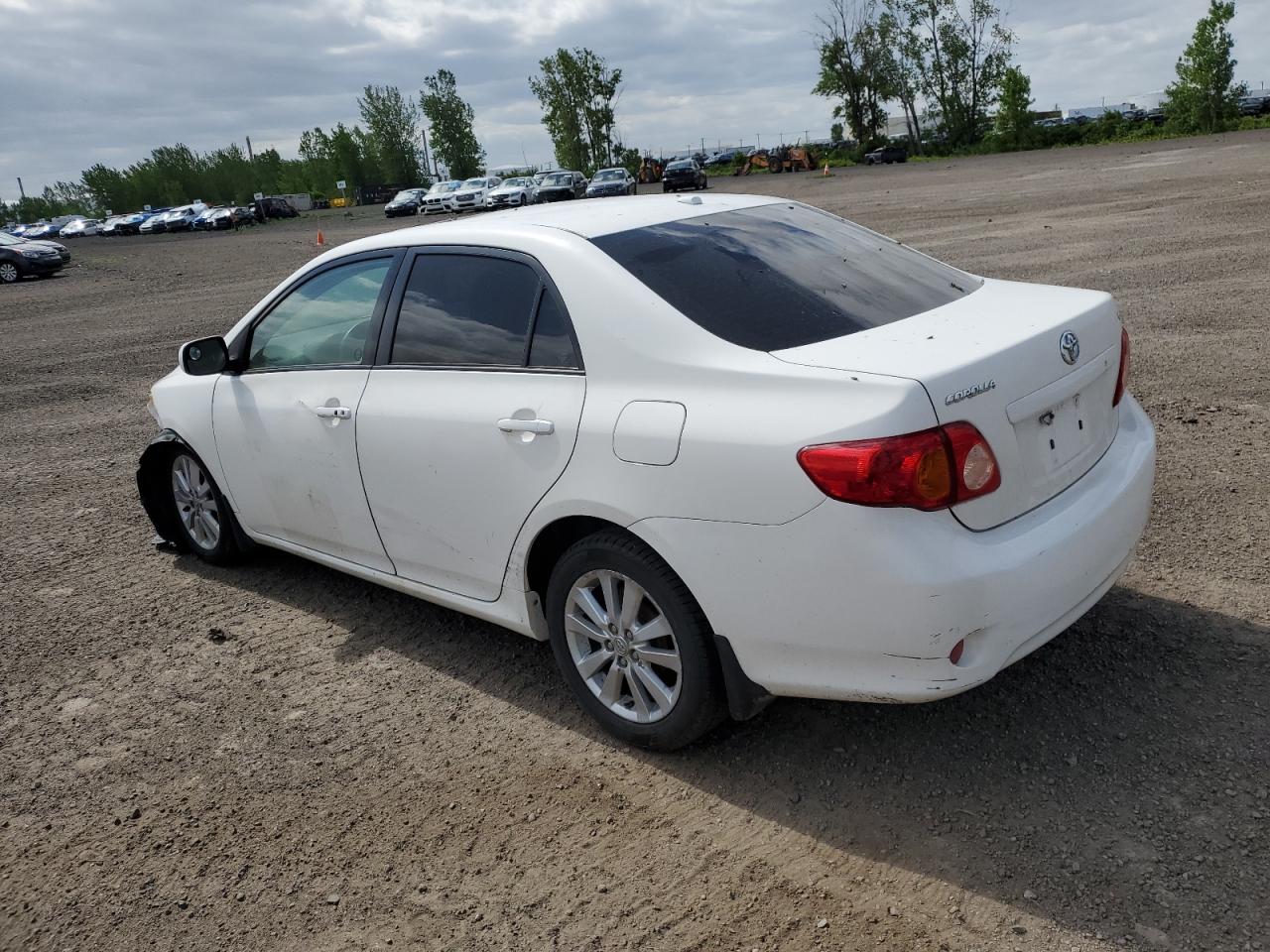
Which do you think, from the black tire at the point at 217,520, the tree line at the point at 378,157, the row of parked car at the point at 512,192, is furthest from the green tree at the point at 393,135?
the black tire at the point at 217,520

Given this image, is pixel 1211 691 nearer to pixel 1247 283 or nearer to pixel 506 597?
pixel 506 597

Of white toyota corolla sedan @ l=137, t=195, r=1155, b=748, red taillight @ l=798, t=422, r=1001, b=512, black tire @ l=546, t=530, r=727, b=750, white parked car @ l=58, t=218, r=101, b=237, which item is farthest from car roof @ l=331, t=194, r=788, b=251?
white parked car @ l=58, t=218, r=101, b=237

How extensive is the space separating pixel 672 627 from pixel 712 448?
0.58 m

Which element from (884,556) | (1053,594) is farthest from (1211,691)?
(884,556)

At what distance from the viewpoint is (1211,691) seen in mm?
3375

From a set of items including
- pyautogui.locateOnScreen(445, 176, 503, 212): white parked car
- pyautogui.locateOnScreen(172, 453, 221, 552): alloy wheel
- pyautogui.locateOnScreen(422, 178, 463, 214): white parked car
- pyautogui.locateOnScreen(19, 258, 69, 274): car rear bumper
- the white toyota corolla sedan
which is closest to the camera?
the white toyota corolla sedan

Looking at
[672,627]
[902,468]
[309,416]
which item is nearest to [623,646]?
[672,627]

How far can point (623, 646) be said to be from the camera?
3.32 m

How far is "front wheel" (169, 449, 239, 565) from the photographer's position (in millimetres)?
5207

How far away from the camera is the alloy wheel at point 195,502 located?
5.29 metres

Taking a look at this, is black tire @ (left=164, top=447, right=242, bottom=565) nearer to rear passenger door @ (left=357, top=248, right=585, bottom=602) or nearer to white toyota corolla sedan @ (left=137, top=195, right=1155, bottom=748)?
white toyota corolla sedan @ (left=137, top=195, right=1155, bottom=748)

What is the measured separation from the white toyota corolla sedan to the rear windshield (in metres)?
0.01

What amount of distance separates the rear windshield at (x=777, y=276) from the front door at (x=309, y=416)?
1243 millimetres

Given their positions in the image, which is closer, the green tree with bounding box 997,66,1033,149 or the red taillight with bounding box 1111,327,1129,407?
the red taillight with bounding box 1111,327,1129,407
